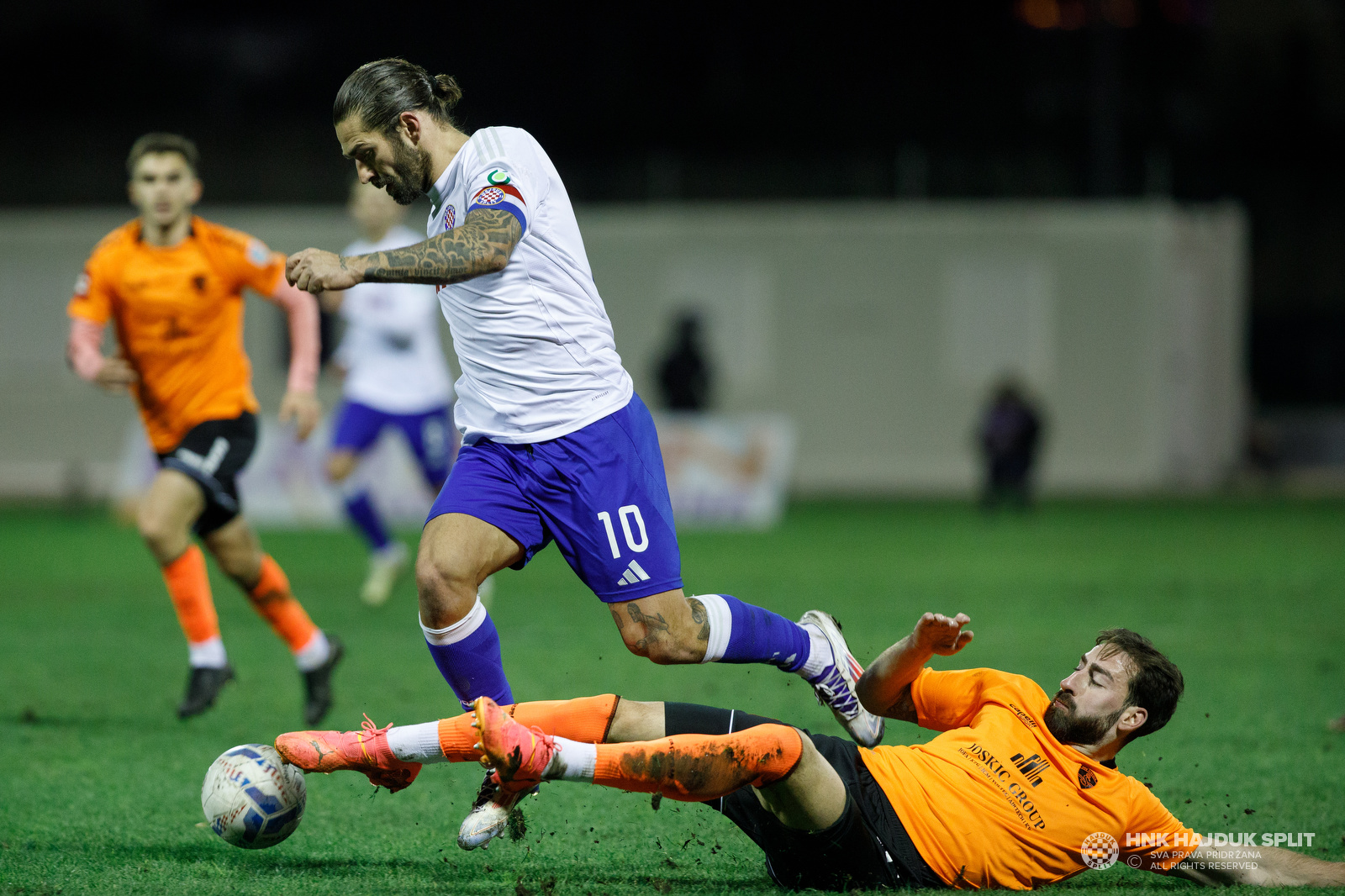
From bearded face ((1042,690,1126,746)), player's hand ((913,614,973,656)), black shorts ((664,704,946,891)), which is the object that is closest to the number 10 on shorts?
black shorts ((664,704,946,891))

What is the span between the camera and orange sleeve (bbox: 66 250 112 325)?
6.14 metres

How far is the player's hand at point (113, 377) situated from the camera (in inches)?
229

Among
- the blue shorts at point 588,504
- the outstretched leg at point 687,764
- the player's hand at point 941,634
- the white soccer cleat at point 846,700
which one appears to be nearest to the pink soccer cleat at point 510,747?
the outstretched leg at point 687,764

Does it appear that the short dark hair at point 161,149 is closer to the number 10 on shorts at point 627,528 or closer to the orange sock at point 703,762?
the number 10 on shorts at point 627,528

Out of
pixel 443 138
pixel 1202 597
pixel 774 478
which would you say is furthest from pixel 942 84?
pixel 443 138

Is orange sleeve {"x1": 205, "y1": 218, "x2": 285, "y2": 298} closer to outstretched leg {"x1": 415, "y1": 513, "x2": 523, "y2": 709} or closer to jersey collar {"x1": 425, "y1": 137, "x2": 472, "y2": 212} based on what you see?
jersey collar {"x1": 425, "y1": 137, "x2": 472, "y2": 212}

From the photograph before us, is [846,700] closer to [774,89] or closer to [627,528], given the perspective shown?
[627,528]

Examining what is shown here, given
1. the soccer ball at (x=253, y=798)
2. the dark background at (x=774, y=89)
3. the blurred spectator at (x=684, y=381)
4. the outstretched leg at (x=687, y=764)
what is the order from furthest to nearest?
the dark background at (x=774, y=89), the blurred spectator at (x=684, y=381), the soccer ball at (x=253, y=798), the outstretched leg at (x=687, y=764)

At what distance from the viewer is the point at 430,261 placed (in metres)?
3.72

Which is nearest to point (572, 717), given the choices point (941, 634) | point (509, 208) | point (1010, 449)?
point (941, 634)

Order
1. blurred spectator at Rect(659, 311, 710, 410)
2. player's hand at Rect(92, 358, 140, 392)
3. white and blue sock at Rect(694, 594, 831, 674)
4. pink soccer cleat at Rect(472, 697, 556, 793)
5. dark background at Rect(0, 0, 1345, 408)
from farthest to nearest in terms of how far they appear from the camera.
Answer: dark background at Rect(0, 0, 1345, 408) → blurred spectator at Rect(659, 311, 710, 410) → player's hand at Rect(92, 358, 140, 392) → white and blue sock at Rect(694, 594, 831, 674) → pink soccer cleat at Rect(472, 697, 556, 793)

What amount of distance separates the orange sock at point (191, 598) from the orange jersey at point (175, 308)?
1.64 feet

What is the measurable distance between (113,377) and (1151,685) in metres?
4.13

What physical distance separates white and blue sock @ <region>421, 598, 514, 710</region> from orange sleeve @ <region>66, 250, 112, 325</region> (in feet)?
9.32
